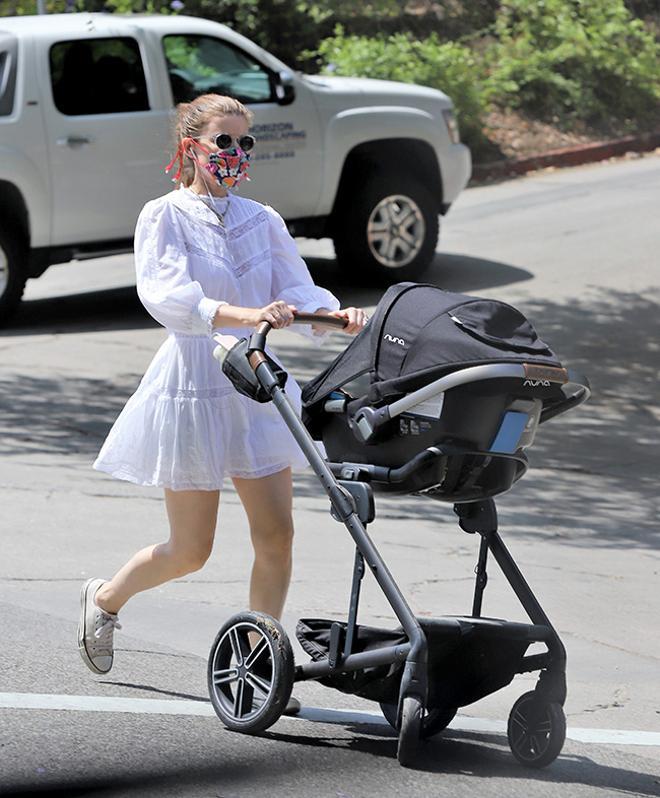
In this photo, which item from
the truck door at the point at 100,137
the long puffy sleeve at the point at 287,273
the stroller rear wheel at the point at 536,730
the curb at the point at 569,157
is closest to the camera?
the stroller rear wheel at the point at 536,730

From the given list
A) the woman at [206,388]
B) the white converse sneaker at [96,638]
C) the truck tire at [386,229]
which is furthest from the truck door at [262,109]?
the white converse sneaker at [96,638]

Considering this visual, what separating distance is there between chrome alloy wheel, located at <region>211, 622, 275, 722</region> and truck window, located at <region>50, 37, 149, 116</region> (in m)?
7.82

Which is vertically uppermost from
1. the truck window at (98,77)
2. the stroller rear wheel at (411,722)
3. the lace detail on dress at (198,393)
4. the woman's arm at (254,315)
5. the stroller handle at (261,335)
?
the woman's arm at (254,315)

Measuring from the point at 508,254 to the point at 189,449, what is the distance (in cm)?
1019

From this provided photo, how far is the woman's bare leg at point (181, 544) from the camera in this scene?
5.23 metres

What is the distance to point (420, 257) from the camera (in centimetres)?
1373

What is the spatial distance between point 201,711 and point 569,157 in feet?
49.0

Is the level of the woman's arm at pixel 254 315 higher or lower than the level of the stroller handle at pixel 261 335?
higher

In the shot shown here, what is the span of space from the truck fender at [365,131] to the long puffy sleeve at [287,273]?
26.0ft

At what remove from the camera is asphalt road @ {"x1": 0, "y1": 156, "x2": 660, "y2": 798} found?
4820 mm

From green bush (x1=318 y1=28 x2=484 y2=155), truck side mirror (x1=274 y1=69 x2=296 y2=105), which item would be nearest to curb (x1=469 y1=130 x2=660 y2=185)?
green bush (x1=318 y1=28 x2=484 y2=155)

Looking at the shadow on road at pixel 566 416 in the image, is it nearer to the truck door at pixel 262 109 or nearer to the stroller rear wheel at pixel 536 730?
the truck door at pixel 262 109

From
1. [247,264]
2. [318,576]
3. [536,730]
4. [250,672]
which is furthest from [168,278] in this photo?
[318,576]

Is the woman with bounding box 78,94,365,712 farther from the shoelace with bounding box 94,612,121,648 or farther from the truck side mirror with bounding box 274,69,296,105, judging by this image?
the truck side mirror with bounding box 274,69,296,105
